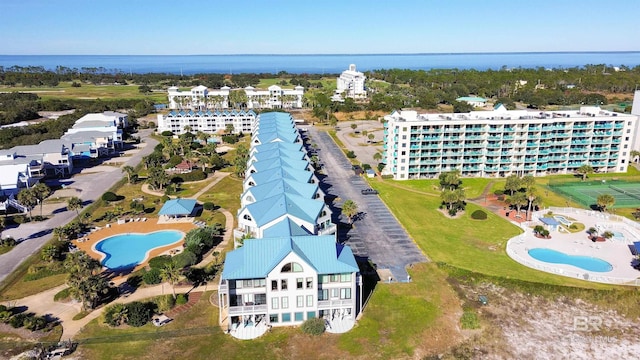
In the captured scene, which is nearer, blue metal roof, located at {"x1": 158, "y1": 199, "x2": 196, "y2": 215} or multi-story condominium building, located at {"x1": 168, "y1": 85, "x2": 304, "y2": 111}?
blue metal roof, located at {"x1": 158, "y1": 199, "x2": 196, "y2": 215}

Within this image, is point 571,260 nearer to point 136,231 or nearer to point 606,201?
point 606,201

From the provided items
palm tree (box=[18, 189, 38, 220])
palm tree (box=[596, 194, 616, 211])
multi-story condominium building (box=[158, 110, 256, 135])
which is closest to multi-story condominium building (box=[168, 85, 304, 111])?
multi-story condominium building (box=[158, 110, 256, 135])

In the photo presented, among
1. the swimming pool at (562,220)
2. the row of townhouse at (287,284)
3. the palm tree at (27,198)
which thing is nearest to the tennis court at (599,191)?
the swimming pool at (562,220)

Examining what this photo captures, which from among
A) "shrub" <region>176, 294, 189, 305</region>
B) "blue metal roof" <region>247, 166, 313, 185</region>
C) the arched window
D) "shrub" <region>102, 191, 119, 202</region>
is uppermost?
"blue metal roof" <region>247, 166, 313, 185</region>

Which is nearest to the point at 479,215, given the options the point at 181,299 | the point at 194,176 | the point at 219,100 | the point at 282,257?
the point at 282,257

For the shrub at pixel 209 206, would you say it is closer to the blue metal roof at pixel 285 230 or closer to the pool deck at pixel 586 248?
the blue metal roof at pixel 285 230

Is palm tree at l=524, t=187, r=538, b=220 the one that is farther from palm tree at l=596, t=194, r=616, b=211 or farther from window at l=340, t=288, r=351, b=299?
window at l=340, t=288, r=351, b=299
